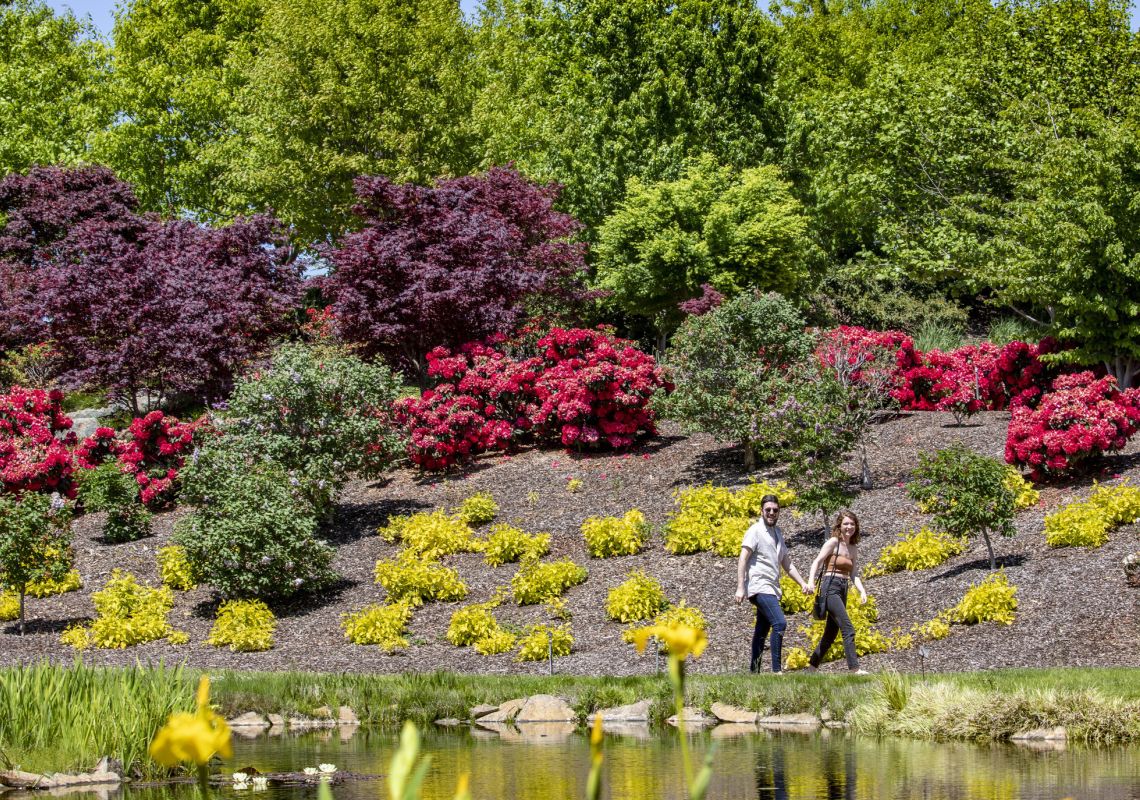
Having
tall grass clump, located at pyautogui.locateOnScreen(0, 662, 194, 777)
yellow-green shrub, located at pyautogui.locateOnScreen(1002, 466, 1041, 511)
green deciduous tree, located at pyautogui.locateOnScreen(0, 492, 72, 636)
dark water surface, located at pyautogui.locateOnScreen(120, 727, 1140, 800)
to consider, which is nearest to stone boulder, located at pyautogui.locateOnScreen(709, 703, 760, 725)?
dark water surface, located at pyautogui.locateOnScreen(120, 727, 1140, 800)

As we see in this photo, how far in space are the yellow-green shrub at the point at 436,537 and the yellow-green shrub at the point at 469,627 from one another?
2496 mm

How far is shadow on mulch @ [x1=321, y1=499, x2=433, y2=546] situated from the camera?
18.2 m

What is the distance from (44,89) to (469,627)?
30.2 meters

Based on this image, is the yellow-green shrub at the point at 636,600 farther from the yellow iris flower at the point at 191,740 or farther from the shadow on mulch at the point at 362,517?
the yellow iris flower at the point at 191,740

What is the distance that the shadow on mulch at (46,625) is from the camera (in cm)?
1544

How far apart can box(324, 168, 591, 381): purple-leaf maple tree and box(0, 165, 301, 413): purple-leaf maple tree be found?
2.27 meters

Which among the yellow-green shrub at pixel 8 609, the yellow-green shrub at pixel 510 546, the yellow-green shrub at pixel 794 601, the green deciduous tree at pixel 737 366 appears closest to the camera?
the yellow-green shrub at pixel 794 601

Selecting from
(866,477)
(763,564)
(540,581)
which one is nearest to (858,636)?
(763,564)

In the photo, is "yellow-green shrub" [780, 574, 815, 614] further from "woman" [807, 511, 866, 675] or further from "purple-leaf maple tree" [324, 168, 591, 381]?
"purple-leaf maple tree" [324, 168, 591, 381]

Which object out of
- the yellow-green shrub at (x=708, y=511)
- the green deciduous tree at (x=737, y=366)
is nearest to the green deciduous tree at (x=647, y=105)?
the green deciduous tree at (x=737, y=366)

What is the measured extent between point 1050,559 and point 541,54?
97.1 feet

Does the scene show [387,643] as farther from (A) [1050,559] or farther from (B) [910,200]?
(B) [910,200]

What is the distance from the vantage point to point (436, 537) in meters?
16.7

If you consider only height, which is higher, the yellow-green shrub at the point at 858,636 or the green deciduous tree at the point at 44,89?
the green deciduous tree at the point at 44,89
